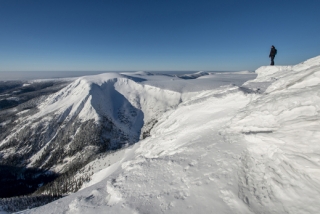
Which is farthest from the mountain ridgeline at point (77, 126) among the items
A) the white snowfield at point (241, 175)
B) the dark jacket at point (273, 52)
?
the dark jacket at point (273, 52)

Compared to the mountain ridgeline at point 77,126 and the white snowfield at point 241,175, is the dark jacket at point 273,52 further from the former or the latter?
the mountain ridgeline at point 77,126

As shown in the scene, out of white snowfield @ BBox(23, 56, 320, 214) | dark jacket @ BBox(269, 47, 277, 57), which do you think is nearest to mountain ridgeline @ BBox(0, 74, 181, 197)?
white snowfield @ BBox(23, 56, 320, 214)

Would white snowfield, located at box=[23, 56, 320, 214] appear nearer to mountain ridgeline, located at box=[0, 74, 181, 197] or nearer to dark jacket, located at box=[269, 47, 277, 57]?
dark jacket, located at box=[269, 47, 277, 57]

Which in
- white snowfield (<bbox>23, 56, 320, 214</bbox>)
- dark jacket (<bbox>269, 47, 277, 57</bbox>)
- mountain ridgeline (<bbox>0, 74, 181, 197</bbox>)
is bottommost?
mountain ridgeline (<bbox>0, 74, 181, 197</bbox>)

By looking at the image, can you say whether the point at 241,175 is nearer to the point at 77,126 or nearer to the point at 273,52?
the point at 273,52

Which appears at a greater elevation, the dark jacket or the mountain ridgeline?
the dark jacket

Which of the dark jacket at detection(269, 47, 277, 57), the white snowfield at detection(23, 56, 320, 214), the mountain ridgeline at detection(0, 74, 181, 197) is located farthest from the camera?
the mountain ridgeline at detection(0, 74, 181, 197)

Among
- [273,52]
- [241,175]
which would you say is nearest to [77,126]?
[273,52]

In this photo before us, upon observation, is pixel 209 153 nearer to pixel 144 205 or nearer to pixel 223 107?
pixel 144 205

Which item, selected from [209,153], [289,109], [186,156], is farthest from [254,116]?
[186,156]

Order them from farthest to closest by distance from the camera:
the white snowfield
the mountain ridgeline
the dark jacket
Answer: the mountain ridgeline
the dark jacket
the white snowfield
